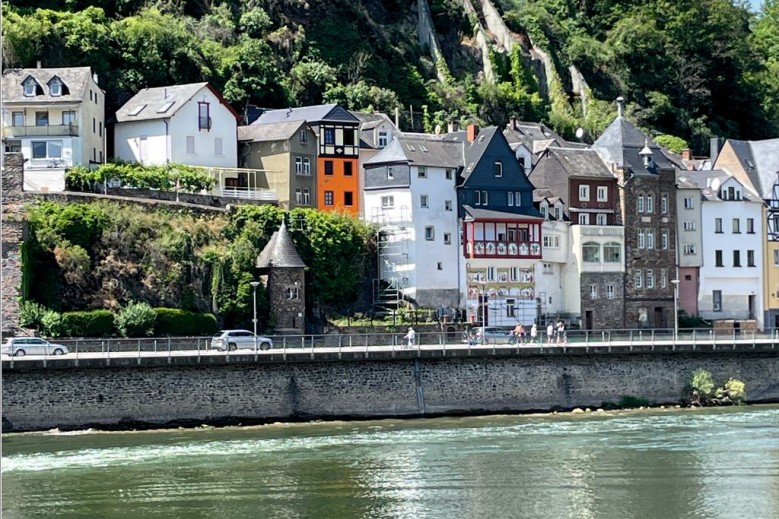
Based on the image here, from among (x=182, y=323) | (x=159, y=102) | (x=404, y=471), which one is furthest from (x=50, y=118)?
(x=404, y=471)

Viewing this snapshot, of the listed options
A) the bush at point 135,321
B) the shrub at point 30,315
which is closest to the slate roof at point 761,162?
the bush at point 135,321

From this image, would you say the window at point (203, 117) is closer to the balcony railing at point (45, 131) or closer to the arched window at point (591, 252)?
the balcony railing at point (45, 131)

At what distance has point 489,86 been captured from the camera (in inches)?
3499

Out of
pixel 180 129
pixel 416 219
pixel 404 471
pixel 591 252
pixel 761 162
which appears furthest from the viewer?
pixel 761 162

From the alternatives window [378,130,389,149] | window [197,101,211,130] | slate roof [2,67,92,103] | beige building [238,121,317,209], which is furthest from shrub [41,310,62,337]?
window [378,130,389,149]

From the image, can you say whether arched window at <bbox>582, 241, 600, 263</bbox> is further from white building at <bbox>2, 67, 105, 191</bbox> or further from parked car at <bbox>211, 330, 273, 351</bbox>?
white building at <bbox>2, 67, 105, 191</bbox>

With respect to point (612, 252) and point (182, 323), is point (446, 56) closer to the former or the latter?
point (612, 252)

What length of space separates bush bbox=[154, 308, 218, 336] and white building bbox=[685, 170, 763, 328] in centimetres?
2978

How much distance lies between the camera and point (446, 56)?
9406cm

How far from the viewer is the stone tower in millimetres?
54625

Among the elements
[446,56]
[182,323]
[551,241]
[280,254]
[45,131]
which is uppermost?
[446,56]

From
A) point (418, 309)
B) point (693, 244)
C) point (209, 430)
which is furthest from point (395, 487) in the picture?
point (693, 244)

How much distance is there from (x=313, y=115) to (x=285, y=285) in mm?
15165

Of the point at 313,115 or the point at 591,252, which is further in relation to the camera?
the point at 313,115
